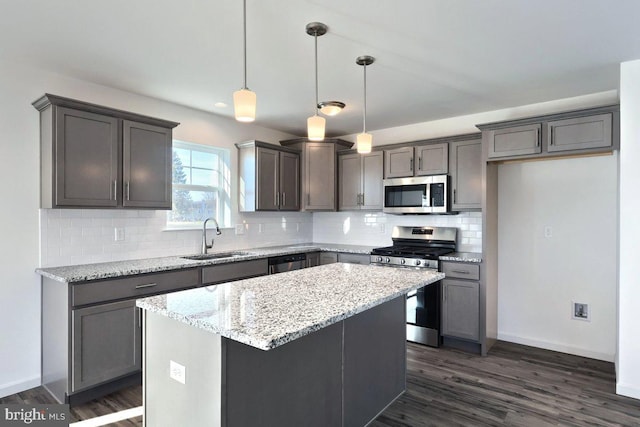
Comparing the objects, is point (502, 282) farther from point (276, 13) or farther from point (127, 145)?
point (127, 145)

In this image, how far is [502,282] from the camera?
4125 mm

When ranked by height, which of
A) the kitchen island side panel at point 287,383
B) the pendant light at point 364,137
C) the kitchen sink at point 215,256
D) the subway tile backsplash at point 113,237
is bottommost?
the kitchen island side panel at point 287,383

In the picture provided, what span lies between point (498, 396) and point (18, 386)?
3667 millimetres

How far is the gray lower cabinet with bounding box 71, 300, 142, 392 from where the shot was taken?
262cm

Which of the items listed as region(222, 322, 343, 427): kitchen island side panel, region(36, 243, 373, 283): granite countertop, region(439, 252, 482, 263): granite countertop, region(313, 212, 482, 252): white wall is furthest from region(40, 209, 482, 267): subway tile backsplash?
region(222, 322, 343, 427): kitchen island side panel

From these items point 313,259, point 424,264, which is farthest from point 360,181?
point 424,264

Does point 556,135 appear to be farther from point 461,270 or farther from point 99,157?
point 99,157

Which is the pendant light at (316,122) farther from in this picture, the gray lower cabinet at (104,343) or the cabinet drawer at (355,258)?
the cabinet drawer at (355,258)

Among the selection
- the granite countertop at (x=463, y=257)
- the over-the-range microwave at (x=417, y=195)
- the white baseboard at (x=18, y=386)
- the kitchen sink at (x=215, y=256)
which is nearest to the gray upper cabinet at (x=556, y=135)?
the over-the-range microwave at (x=417, y=195)

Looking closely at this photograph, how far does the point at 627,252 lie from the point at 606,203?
91 cm

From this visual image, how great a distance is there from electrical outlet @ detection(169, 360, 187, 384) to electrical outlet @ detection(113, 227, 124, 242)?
2.15 m

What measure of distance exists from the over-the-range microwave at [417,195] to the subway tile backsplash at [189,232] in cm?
33

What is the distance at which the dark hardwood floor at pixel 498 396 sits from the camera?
250 centimetres

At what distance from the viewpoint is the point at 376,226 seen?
16.5 ft
